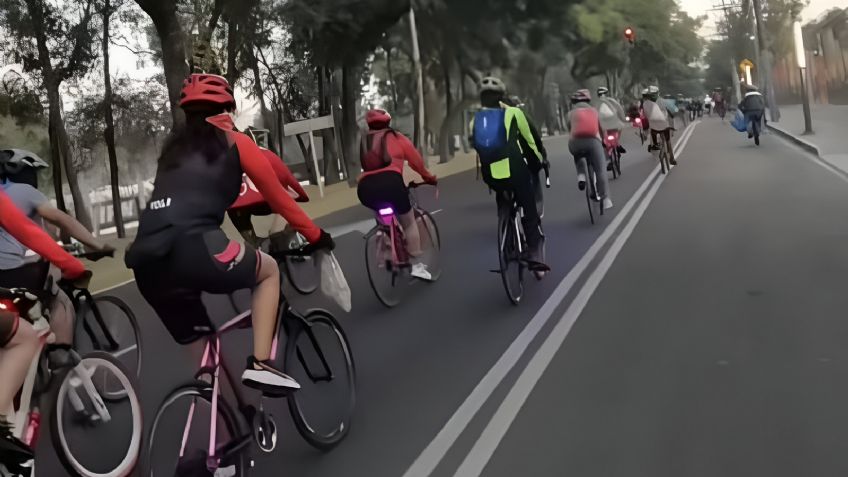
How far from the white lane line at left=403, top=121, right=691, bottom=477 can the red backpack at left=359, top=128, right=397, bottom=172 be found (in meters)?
1.91

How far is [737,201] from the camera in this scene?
14.6m

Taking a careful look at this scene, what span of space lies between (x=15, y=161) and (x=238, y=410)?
2.09 m

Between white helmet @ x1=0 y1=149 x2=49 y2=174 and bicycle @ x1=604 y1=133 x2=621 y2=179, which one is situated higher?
white helmet @ x1=0 y1=149 x2=49 y2=174

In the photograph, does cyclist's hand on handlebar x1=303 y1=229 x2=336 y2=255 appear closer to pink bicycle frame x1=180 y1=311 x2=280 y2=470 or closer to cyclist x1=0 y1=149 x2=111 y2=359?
pink bicycle frame x1=180 y1=311 x2=280 y2=470

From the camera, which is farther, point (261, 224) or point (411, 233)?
point (261, 224)

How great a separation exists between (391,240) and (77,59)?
64.2 ft

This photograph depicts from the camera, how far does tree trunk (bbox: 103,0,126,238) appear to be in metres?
25.9

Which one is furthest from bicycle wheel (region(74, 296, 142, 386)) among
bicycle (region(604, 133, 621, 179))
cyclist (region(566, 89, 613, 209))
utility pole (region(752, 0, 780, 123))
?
utility pole (region(752, 0, 780, 123))

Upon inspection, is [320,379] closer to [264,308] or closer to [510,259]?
[264,308]

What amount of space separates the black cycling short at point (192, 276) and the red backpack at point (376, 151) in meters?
4.38

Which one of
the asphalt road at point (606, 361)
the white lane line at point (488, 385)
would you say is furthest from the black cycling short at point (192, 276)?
the white lane line at point (488, 385)

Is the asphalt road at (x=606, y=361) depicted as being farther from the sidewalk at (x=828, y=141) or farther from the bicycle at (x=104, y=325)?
the sidewalk at (x=828, y=141)

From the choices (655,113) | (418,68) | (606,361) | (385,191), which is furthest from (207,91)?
(418,68)

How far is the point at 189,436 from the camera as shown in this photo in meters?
3.90
